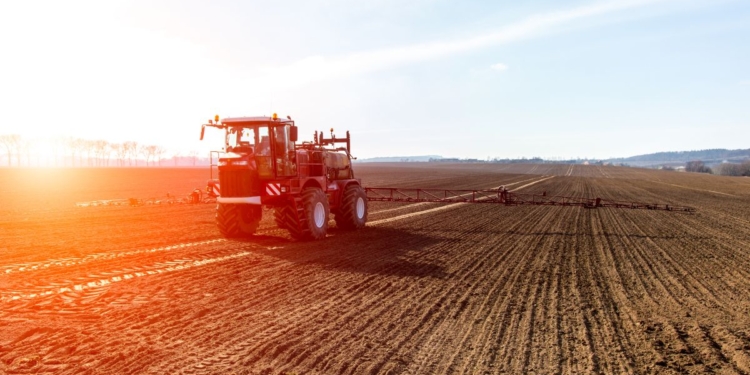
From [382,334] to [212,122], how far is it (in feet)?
27.6

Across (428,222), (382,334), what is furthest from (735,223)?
(382,334)

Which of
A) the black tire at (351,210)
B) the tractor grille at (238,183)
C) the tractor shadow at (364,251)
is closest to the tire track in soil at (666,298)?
the tractor shadow at (364,251)

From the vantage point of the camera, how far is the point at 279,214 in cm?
1301

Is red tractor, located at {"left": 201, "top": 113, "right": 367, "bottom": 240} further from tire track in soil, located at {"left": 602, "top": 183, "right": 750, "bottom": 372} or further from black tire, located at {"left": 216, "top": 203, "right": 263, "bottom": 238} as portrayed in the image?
tire track in soil, located at {"left": 602, "top": 183, "right": 750, "bottom": 372}

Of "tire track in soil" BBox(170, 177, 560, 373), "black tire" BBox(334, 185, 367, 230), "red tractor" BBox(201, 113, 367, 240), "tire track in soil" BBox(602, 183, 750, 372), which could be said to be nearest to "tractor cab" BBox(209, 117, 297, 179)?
"red tractor" BBox(201, 113, 367, 240)

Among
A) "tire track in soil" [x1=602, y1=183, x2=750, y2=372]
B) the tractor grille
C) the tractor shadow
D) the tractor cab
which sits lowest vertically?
"tire track in soil" [x1=602, y1=183, x2=750, y2=372]

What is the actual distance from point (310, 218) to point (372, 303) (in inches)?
224

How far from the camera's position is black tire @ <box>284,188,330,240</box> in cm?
1284

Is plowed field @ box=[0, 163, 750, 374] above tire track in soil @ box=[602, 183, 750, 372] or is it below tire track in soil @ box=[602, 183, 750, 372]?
above

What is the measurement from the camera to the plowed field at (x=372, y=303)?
548cm

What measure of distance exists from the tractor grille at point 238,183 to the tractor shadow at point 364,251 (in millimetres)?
1274

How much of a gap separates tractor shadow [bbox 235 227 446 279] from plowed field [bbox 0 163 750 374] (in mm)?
52

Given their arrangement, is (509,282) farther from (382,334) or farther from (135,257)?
(135,257)

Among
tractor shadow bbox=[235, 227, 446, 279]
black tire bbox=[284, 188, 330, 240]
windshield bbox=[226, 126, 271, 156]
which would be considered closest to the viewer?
tractor shadow bbox=[235, 227, 446, 279]
